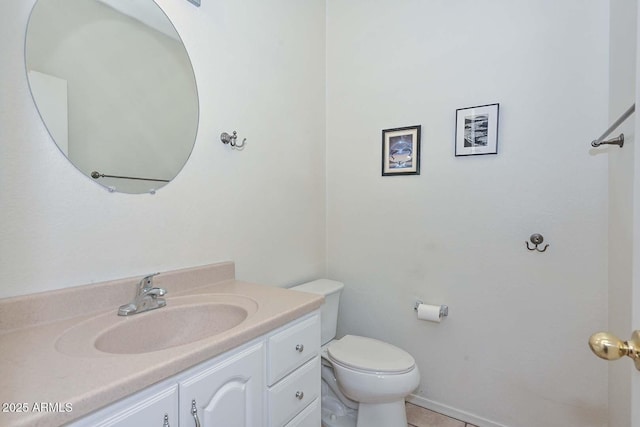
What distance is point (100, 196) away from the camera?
1.02 m

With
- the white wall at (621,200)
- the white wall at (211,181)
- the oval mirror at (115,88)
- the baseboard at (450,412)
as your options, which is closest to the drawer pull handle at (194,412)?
the white wall at (211,181)

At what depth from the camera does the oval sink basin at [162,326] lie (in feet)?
2.69

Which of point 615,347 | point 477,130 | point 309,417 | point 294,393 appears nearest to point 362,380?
point 309,417

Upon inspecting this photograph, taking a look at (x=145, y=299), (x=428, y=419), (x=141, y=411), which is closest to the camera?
(x=141, y=411)

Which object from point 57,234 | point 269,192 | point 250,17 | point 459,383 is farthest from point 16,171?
point 459,383

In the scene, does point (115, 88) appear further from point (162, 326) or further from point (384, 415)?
point (384, 415)

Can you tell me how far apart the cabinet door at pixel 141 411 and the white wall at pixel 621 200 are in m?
1.34

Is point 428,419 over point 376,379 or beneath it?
beneath

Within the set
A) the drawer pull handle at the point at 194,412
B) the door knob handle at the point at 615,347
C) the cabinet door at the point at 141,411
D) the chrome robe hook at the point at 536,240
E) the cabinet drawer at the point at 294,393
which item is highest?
the chrome robe hook at the point at 536,240

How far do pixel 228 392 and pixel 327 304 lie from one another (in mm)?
1018

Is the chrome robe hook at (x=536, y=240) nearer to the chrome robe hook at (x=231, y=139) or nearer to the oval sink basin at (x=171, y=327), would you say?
the oval sink basin at (x=171, y=327)

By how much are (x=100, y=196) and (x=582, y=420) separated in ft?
7.28

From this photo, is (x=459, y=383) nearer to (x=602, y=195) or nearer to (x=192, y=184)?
(x=602, y=195)

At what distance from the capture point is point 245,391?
0.87 metres
